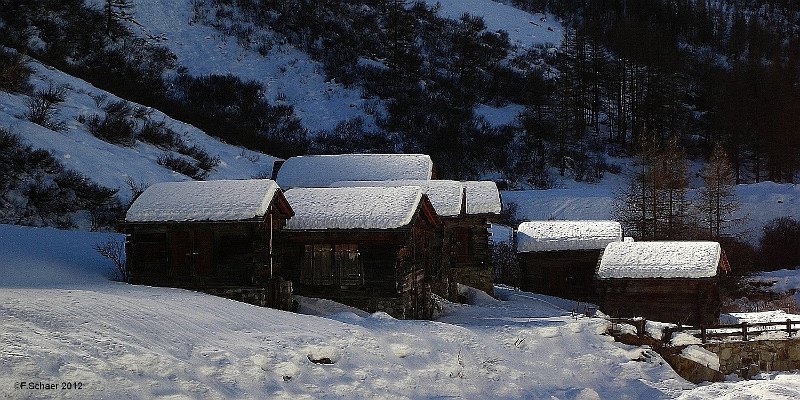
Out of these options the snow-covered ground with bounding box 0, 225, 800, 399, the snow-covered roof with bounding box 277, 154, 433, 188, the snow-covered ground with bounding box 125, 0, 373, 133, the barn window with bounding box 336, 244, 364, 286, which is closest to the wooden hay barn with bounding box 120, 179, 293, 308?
the snow-covered ground with bounding box 0, 225, 800, 399

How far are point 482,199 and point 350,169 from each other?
21.3ft

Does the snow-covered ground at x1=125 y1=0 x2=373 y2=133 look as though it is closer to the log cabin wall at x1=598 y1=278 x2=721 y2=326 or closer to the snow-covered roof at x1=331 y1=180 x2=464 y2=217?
the snow-covered roof at x1=331 y1=180 x2=464 y2=217

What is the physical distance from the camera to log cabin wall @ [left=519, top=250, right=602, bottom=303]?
108 ft

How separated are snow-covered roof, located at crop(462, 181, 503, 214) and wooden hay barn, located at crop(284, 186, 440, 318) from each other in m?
8.71

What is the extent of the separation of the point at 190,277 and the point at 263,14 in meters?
61.3

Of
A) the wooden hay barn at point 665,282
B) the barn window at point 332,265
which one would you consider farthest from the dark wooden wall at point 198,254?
the wooden hay barn at point 665,282

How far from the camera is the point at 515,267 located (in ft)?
129

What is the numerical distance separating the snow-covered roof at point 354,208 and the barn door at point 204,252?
233 centimetres

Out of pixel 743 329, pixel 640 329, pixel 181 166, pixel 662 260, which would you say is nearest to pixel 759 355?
pixel 743 329

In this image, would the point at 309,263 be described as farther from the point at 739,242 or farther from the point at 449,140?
the point at 449,140

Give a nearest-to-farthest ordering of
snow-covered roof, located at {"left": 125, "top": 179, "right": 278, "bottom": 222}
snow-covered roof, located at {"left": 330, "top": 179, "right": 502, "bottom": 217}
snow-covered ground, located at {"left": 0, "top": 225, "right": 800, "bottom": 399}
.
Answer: snow-covered ground, located at {"left": 0, "top": 225, "right": 800, "bottom": 399} → snow-covered roof, located at {"left": 125, "top": 179, "right": 278, "bottom": 222} → snow-covered roof, located at {"left": 330, "top": 179, "right": 502, "bottom": 217}

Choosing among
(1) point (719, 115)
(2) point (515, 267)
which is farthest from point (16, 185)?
(1) point (719, 115)

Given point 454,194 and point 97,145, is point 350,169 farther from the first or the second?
point 97,145

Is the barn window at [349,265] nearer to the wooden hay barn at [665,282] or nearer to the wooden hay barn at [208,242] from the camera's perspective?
the wooden hay barn at [208,242]
